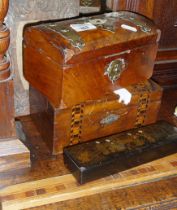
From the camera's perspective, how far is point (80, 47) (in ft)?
2.74

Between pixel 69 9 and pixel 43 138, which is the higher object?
pixel 69 9

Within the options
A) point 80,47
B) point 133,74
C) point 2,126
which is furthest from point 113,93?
point 2,126

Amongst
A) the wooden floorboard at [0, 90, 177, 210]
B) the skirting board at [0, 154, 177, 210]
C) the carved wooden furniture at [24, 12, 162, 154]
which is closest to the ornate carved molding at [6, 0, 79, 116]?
the carved wooden furniture at [24, 12, 162, 154]

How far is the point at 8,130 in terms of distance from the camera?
90 cm

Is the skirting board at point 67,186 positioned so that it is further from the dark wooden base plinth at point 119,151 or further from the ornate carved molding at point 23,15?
the ornate carved molding at point 23,15

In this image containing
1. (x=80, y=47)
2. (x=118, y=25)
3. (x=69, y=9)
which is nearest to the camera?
(x=80, y=47)

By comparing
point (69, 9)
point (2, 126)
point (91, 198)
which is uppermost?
point (69, 9)

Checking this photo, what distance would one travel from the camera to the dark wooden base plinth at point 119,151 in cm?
87

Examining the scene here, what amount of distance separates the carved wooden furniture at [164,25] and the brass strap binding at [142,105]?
0.95 feet

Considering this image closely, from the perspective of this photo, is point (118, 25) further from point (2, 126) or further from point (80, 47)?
point (2, 126)

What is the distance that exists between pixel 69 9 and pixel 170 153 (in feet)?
1.66

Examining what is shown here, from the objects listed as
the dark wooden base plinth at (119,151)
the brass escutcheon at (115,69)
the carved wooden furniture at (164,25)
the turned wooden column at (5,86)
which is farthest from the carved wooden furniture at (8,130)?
the carved wooden furniture at (164,25)

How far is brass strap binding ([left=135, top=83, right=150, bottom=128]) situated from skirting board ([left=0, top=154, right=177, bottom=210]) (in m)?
0.14

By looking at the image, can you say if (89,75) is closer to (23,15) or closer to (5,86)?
(5,86)
